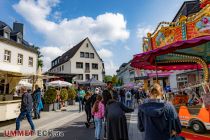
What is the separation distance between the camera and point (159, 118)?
3398mm

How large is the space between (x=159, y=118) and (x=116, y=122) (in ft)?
6.26

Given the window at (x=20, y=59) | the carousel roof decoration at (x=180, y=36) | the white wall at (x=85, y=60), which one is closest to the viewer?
the carousel roof decoration at (x=180, y=36)

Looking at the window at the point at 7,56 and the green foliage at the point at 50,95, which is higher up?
the window at the point at 7,56

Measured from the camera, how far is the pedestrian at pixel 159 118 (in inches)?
131

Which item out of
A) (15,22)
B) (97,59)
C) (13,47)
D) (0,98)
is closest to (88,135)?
(0,98)

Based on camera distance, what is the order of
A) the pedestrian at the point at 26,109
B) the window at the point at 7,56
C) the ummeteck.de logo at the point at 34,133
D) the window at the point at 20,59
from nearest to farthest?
the ummeteck.de logo at the point at 34,133
the pedestrian at the point at 26,109
the window at the point at 7,56
the window at the point at 20,59

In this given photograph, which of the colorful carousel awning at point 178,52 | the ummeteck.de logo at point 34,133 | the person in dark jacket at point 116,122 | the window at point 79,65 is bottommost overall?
the ummeteck.de logo at point 34,133

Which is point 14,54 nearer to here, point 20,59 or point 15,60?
point 15,60

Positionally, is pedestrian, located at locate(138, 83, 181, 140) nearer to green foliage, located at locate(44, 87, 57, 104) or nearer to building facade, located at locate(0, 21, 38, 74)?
green foliage, located at locate(44, 87, 57, 104)

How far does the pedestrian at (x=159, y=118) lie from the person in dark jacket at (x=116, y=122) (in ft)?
5.31

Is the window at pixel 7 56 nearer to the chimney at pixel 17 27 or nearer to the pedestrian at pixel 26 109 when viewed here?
the chimney at pixel 17 27

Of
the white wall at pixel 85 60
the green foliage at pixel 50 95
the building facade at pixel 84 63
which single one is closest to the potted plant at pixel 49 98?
the green foliage at pixel 50 95

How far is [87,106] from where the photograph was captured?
9.45 metres

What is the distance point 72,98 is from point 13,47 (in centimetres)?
1147
